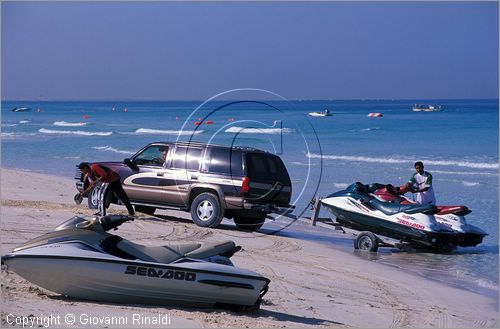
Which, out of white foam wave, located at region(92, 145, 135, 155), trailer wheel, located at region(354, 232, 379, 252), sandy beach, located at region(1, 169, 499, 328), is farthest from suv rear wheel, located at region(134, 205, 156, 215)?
white foam wave, located at region(92, 145, 135, 155)

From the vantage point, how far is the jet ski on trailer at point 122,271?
27.6 ft

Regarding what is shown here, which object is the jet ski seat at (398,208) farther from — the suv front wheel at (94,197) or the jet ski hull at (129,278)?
the jet ski hull at (129,278)

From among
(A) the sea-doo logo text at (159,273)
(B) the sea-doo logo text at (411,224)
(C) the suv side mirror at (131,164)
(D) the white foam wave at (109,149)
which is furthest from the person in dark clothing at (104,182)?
(D) the white foam wave at (109,149)

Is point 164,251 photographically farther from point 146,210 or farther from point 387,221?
point 146,210

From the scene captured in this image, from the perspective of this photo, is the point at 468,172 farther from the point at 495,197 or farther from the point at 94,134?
the point at 94,134

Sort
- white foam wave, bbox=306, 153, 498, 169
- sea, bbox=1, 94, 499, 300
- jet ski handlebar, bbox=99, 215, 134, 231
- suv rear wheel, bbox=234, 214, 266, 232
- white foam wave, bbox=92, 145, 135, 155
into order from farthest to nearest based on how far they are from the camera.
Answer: white foam wave, bbox=92, 145, 135, 155 < white foam wave, bbox=306, 153, 498, 169 < suv rear wheel, bbox=234, 214, 266, 232 < sea, bbox=1, 94, 499, 300 < jet ski handlebar, bbox=99, 215, 134, 231

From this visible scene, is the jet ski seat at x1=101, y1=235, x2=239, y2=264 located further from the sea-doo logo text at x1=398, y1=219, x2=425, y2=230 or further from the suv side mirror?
the suv side mirror

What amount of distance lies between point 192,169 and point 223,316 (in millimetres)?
7994

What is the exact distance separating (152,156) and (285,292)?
714cm

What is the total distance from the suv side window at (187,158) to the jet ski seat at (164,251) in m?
7.36

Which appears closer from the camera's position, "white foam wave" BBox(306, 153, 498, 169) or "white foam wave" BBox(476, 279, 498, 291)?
"white foam wave" BBox(476, 279, 498, 291)

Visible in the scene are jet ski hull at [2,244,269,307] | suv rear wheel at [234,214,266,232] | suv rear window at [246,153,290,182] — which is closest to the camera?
jet ski hull at [2,244,269,307]

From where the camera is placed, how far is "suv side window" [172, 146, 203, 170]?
16406 mm

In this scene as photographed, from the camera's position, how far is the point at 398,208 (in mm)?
15383
